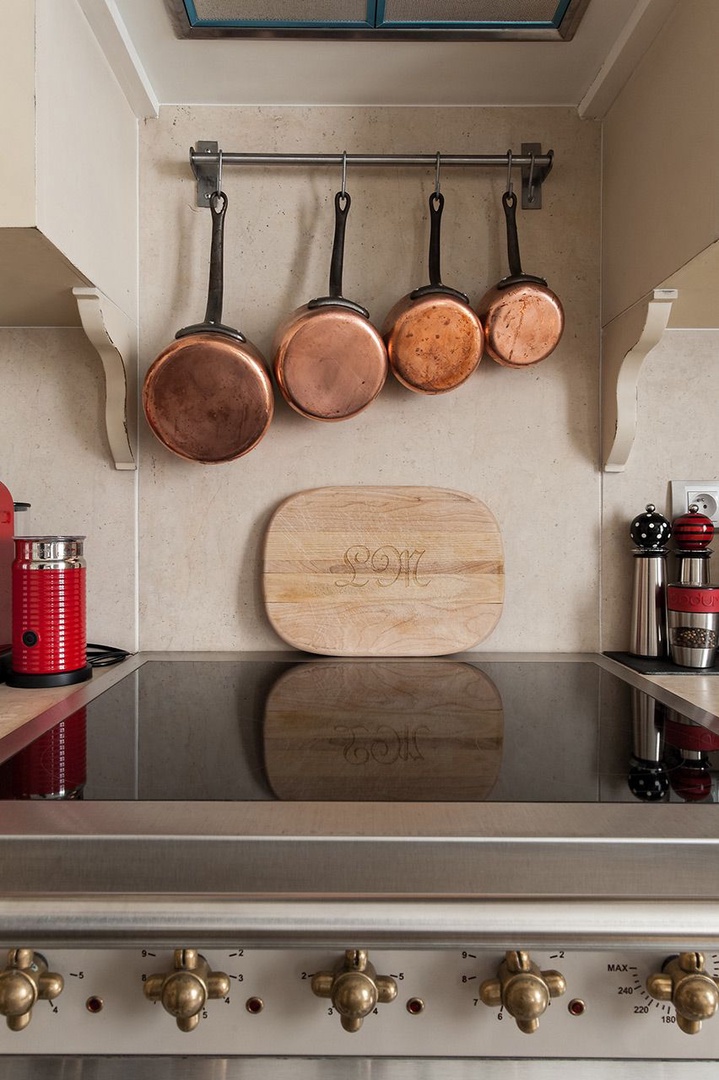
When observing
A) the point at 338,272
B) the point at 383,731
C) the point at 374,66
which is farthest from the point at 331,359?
the point at 383,731

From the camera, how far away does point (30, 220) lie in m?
0.84

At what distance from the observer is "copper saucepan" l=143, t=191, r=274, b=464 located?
1.14 metres

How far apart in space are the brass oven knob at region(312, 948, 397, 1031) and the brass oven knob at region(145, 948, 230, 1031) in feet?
0.26

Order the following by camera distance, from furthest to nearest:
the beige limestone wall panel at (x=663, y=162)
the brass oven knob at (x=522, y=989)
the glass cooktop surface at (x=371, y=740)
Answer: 1. the beige limestone wall panel at (x=663, y=162)
2. the glass cooktop surface at (x=371, y=740)
3. the brass oven knob at (x=522, y=989)

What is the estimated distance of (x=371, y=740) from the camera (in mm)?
833

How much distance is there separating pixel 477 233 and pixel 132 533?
0.77 m

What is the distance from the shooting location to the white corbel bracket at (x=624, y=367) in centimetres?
110

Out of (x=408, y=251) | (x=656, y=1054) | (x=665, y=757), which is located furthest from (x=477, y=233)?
(x=656, y=1054)

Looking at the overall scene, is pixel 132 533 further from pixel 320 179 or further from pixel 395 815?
pixel 395 815

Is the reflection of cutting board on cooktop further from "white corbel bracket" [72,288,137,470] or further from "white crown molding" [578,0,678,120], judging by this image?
"white crown molding" [578,0,678,120]

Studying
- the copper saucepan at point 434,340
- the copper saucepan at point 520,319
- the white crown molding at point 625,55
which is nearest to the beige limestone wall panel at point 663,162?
the white crown molding at point 625,55

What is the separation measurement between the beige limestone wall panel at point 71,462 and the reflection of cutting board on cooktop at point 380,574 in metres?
0.26

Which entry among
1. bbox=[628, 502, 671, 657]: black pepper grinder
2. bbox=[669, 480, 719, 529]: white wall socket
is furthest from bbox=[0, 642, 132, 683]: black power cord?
bbox=[669, 480, 719, 529]: white wall socket

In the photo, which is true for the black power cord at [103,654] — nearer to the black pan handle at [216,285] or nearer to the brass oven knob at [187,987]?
the black pan handle at [216,285]
